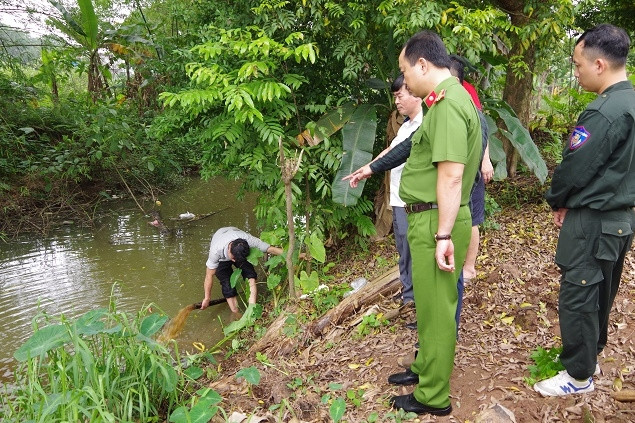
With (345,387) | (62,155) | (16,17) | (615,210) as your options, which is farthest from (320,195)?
(16,17)

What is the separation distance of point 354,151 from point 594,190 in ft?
8.52

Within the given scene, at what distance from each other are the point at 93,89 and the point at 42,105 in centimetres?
123

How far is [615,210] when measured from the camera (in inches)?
88.1

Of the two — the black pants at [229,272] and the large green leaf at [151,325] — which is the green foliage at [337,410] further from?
the black pants at [229,272]

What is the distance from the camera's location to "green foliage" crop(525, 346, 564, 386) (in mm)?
2701

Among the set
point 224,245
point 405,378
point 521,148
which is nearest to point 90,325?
point 405,378

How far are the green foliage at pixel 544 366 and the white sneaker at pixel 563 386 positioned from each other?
0.12 meters

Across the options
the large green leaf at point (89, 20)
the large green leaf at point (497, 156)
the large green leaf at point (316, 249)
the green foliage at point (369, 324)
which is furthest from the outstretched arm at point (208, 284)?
the large green leaf at point (89, 20)

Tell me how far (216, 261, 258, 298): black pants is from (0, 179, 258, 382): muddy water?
12.5 inches

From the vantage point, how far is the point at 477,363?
302 cm

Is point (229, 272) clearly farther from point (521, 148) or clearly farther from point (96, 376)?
point (521, 148)

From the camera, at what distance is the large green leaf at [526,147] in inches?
190

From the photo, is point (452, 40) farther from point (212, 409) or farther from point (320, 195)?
point (212, 409)

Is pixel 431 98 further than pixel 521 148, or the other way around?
pixel 521 148
